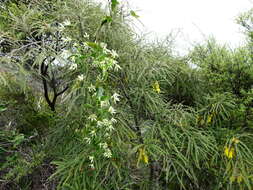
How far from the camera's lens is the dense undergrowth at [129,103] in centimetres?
165

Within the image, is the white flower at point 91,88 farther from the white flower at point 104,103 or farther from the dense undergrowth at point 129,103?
the white flower at point 104,103

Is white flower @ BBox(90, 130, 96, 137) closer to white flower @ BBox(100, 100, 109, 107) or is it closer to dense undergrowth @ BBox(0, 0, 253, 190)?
dense undergrowth @ BBox(0, 0, 253, 190)

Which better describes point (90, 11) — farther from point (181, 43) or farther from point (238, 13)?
point (238, 13)

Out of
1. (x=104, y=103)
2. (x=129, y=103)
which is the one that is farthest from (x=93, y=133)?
(x=129, y=103)

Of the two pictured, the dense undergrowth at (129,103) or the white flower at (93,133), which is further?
the dense undergrowth at (129,103)

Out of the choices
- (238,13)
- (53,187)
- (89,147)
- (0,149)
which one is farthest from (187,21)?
(0,149)

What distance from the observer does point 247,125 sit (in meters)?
2.35

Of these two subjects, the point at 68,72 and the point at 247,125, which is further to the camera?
the point at 247,125

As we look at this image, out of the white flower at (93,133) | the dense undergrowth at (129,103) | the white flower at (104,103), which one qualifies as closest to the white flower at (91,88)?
the dense undergrowth at (129,103)

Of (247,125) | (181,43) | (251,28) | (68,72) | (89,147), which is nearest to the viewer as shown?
(89,147)

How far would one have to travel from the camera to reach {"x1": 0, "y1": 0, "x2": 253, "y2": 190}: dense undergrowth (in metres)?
1.65

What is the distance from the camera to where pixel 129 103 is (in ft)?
6.97

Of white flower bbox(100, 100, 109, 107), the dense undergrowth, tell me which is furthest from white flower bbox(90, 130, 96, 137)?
white flower bbox(100, 100, 109, 107)

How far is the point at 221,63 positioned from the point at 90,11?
1391mm
